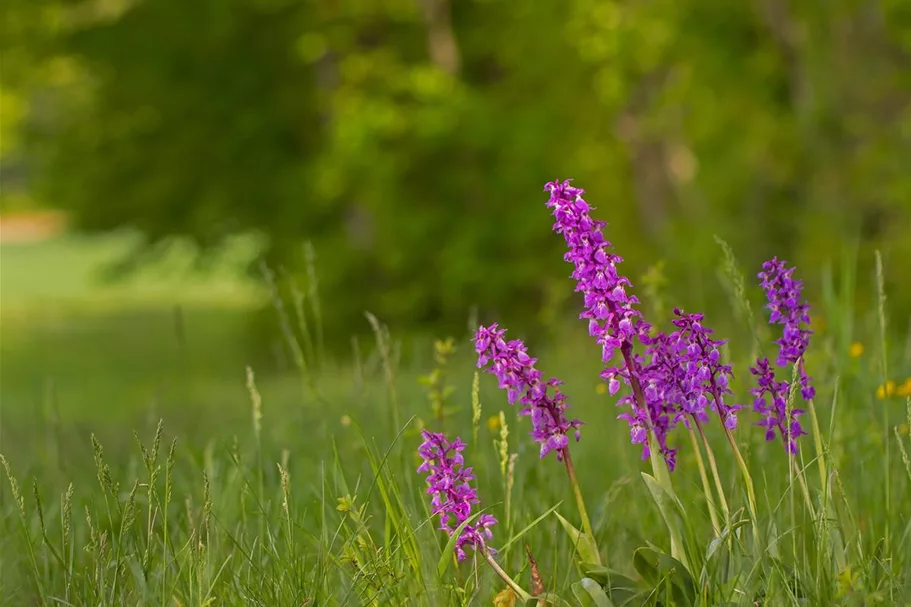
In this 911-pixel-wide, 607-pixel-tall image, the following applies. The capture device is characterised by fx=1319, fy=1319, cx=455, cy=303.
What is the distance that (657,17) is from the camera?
11961mm

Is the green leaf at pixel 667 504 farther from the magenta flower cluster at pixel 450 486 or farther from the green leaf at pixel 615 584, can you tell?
the magenta flower cluster at pixel 450 486

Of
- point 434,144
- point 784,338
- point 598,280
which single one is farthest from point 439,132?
point 598,280

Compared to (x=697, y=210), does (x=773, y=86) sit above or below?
above

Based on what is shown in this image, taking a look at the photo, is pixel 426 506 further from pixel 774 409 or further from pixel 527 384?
pixel 774 409

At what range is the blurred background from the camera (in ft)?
35.1

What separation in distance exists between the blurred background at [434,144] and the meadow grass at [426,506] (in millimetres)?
4746

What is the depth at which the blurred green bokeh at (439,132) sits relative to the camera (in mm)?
11133

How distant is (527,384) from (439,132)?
41.6 feet

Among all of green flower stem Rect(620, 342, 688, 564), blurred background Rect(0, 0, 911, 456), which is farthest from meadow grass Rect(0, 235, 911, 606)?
blurred background Rect(0, 0, 911, 456)

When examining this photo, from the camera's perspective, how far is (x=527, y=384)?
239 cm

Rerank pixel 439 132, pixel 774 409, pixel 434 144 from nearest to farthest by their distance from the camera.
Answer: pixel 774 409 < pixel 439 132 < pixel 434 144

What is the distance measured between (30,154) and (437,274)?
6.55 meters

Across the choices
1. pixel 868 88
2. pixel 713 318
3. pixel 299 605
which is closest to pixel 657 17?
pixel 868 88

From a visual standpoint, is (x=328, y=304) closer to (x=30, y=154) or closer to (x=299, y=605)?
(x=30, y=154)
